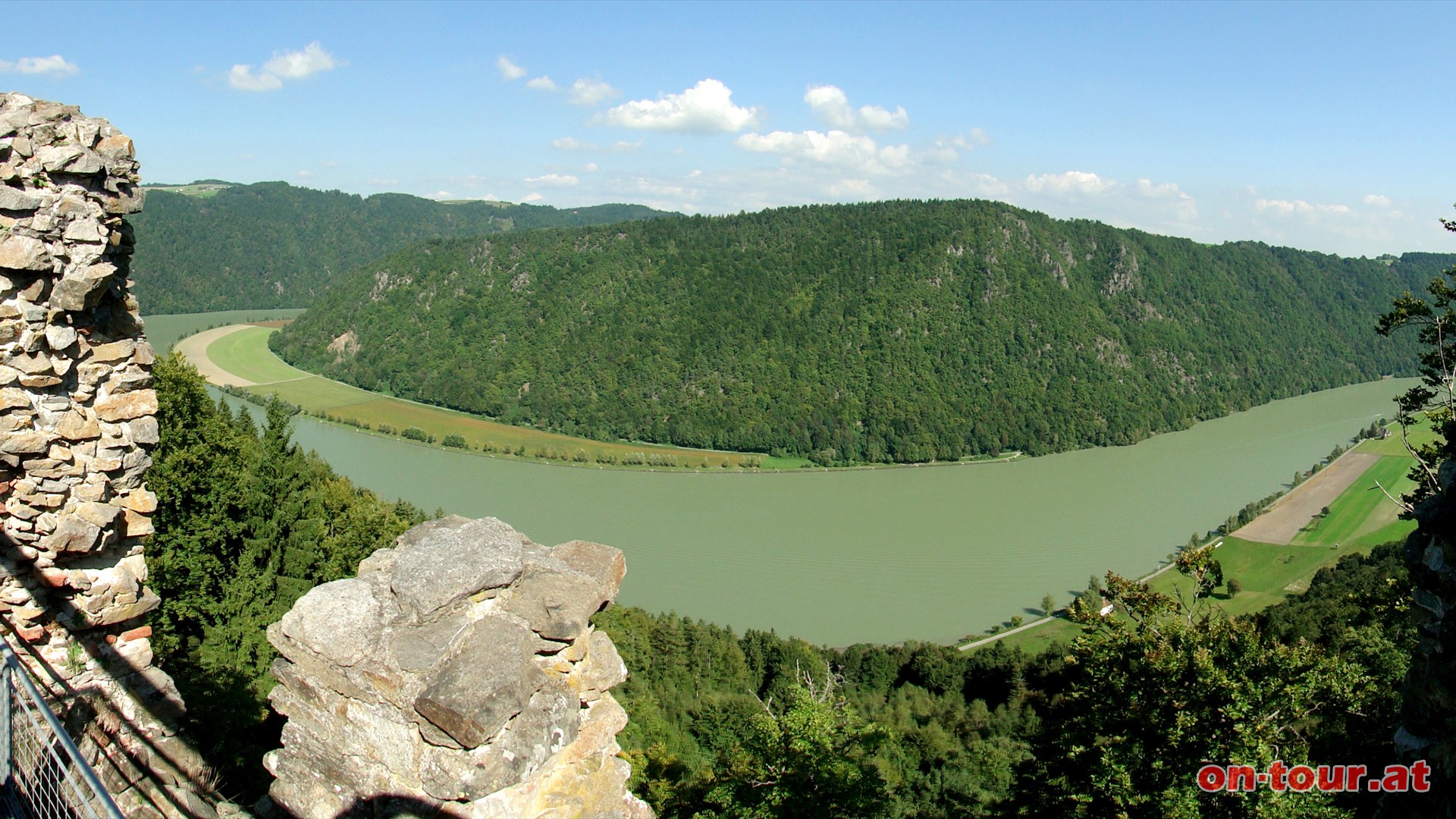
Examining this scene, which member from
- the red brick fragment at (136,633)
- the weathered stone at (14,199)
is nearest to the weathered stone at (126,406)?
the weathered stone at (14,199)

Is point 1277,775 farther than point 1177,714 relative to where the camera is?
No

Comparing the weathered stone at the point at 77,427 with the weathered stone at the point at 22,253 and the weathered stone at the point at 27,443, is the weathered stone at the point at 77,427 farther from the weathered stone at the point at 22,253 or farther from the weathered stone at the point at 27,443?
the weathered stone at the point at 22,253

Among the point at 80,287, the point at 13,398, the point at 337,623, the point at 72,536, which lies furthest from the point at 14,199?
the point at 337,623

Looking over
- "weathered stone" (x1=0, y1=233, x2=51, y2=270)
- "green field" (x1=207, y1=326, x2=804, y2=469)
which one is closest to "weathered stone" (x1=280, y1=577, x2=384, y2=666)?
"weathered stone" (x1=0, y1=233, x2=51, y2=270)

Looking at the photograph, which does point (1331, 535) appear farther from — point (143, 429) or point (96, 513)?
point (96, 513)

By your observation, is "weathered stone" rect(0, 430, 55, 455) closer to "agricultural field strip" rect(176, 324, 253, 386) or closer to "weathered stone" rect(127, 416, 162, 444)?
"weathered stone" rect(127, 416, 162, 444)
